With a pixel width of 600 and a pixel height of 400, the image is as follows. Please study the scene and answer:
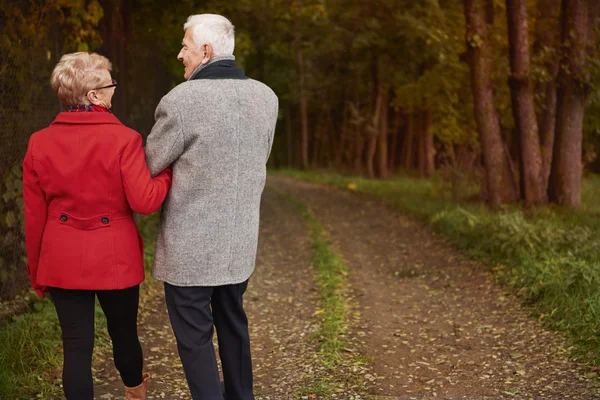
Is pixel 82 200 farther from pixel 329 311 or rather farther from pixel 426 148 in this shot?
pixel 426 148

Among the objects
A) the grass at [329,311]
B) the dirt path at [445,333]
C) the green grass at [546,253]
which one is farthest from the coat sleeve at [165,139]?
the green grass at [546,253]

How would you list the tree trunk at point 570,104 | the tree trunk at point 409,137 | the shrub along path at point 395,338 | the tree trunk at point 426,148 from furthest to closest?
the tree trunk at point 409,137 → the tree trunk at point 426,148 → the tree trunk at point 570,104 → the shrub along path at point 395,338

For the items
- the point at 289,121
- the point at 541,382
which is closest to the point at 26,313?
the point at 541,382

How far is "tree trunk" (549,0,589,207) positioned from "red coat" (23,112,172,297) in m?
8.54

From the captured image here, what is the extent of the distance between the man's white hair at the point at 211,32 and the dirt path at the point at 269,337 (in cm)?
221

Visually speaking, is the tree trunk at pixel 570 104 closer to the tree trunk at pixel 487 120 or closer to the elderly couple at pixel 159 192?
the tree trunk at pixel 487 120

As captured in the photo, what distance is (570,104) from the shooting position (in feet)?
35.2

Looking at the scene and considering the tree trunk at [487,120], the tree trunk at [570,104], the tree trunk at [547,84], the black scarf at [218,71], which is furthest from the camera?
the tree trunk at [547,84]

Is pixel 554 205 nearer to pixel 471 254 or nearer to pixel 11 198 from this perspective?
pixel 471 254

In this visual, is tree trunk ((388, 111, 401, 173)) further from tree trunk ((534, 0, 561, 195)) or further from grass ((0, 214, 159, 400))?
grass ((0, 214, 159, 400))

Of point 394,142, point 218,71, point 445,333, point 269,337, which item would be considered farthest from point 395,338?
point 394,142

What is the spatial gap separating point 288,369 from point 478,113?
300 inches

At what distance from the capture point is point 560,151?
36.0 ft

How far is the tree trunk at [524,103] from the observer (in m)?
10.7
